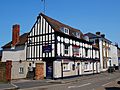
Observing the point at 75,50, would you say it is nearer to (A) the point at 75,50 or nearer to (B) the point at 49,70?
(A) the point at 75,50

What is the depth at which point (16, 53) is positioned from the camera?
36781 mm

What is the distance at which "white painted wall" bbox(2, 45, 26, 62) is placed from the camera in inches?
1384

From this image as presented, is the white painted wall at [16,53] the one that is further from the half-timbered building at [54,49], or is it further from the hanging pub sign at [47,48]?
the hanging pub sign at [47,48]

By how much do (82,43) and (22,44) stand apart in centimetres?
1146

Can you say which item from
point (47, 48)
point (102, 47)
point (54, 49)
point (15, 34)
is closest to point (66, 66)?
point (54, 49)

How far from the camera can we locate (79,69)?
1437 inches

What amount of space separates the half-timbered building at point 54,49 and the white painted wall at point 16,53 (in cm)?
173

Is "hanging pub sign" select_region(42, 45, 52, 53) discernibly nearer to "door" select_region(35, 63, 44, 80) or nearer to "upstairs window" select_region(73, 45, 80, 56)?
"door" select_region(35, 63, 44, 80)

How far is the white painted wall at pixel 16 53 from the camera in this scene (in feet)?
115

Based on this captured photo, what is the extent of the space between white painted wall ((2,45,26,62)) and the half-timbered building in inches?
68.2

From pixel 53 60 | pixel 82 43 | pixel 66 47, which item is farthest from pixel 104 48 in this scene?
pixel 53 60

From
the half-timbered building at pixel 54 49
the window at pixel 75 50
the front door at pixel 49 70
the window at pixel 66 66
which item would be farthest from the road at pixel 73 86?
the window at pixel 75 50

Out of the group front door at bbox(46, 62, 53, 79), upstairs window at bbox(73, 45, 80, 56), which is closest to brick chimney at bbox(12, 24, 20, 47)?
front door at bbox(46, 62, 53, 79)

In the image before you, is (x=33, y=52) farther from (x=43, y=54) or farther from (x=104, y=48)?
(x=104, y=48)
